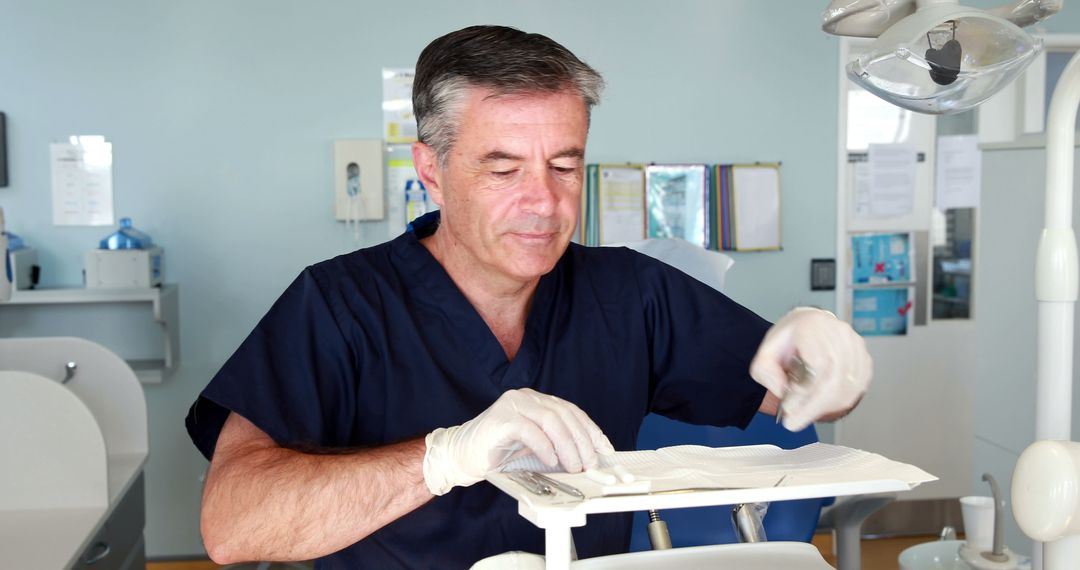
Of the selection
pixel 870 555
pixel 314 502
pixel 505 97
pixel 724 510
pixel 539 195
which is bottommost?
pixel 870 555

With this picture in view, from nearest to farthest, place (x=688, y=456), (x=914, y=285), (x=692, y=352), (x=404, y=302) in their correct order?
(x=688, y=456) < (x=404, y=302) < (x=692, y=352) < (x=914, y=285)

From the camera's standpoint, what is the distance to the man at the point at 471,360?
3.31ft

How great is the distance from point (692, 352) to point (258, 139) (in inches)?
92.3

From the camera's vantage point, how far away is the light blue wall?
3258 mm

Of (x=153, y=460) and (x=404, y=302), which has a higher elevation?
(x=404, y=302)

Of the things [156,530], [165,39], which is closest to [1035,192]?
[165,39]

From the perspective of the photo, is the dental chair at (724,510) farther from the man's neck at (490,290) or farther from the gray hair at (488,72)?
the gray hair at (488,72)

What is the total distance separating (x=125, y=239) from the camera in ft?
10.3

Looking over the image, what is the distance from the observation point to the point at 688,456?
34.8 inches

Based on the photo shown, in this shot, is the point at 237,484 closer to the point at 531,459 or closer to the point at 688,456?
the point at 531,459

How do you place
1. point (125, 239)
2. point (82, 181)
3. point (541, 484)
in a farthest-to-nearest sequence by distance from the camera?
point (82, 181), point (125, 239), point (541, 484)

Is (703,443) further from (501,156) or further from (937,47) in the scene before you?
(937,47)

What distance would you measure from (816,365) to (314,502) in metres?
0.57

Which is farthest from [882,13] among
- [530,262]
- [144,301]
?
[144,301]
